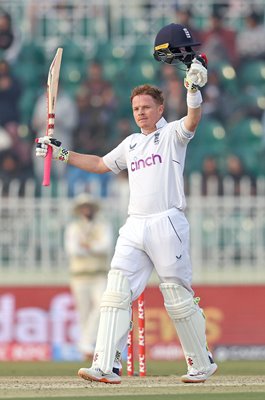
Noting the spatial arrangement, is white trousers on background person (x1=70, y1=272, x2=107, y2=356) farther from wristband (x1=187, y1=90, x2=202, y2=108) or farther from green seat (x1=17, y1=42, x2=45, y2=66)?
wristband (x1=187, y1=90, x2=202, y2=108)

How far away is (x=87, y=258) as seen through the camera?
14.7 meters

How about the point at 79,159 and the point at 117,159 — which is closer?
the point at 117,159

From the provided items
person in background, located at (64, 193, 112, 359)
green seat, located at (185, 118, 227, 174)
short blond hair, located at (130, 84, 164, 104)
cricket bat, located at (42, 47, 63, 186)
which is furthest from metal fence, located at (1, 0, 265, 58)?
short blond hair, located at (130, 84, 164, 104)

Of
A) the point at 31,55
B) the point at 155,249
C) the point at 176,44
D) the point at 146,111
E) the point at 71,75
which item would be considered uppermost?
the point at 31,55

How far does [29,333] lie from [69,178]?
2060 mm

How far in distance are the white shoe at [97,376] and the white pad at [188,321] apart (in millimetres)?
561

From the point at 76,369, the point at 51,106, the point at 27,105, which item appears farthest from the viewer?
the point at 27,105

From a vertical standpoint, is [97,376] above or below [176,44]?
below

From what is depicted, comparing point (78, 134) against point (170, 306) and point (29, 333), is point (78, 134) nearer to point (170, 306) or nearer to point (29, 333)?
point (29, 333)

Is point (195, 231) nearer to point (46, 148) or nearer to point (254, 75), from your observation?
point (254, 75)

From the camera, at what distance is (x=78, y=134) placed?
17.0 m

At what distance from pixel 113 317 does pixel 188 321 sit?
0.53 m

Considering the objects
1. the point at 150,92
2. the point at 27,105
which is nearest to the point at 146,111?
the point at 150,92

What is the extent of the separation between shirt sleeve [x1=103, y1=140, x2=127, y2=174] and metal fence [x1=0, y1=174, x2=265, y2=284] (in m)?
6.48
